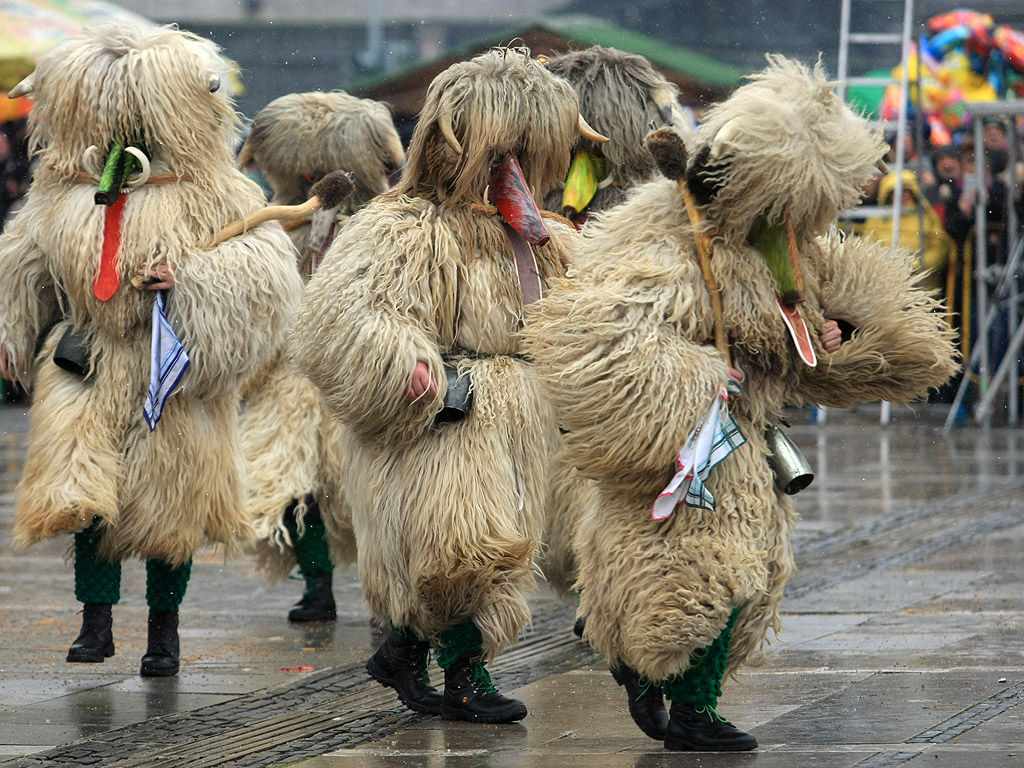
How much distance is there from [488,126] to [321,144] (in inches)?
81.7

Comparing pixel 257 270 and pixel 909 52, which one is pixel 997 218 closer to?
pixel 909 52

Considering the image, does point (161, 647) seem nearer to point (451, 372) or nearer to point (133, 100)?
point (451, 372)

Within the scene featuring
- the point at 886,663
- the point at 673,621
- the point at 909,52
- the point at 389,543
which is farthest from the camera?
the point at 909,52

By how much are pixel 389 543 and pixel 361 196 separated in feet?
7.84

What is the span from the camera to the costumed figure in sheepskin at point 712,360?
447 cm

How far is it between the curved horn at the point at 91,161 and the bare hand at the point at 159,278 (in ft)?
1.32

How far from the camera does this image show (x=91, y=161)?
586 centimetres

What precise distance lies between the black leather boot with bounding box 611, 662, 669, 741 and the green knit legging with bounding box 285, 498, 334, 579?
2.41 meters

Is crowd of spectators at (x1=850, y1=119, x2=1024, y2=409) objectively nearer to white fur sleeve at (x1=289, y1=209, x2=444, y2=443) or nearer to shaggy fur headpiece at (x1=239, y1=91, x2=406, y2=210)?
shaggy fur headpiece at (x1=239, y1=91, x2=406, y2=210)

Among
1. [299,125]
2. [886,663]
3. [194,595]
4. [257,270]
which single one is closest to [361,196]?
[299,125]

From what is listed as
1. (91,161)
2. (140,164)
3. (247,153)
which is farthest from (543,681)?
(247,153)

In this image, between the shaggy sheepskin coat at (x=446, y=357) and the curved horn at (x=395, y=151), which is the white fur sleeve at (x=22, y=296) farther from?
the curved horn at (x=395, y=151)

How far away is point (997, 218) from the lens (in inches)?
559

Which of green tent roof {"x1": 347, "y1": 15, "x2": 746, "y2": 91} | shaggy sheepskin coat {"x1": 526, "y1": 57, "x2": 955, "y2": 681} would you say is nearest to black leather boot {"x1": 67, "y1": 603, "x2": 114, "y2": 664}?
shaggy sheepskin coat {"x1": 526, "y1": 57, "x2": 955, "y2": 681}
